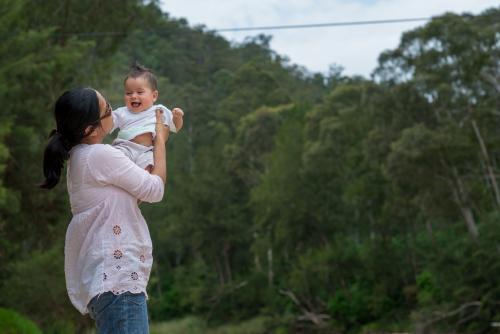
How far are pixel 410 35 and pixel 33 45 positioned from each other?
1869cm

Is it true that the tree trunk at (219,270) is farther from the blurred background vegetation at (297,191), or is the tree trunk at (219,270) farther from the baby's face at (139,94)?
the baby's face at (139,94)

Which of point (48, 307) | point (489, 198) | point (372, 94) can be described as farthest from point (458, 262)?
point (48, 307)

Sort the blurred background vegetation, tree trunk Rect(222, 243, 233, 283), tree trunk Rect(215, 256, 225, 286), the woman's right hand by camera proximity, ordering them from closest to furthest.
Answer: the woman's right hand, the blurred background vegetation, tree trunk Rect(215, 256, 225, 286), tree trunk Rect(222, 243, 233, 283)

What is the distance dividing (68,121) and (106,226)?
0.34m

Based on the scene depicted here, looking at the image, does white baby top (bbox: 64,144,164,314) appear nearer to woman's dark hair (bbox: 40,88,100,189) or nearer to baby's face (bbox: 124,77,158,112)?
woman's dark hair (bbox: 40,88,100,189)

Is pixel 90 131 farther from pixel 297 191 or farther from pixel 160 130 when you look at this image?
pixel 297 191

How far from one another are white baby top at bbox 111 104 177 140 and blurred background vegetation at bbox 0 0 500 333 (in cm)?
1017

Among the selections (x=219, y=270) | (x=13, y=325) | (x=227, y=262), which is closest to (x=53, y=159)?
(x=13, y=325)

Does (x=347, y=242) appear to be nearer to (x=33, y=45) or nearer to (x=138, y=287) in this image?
(x=33, y=45)

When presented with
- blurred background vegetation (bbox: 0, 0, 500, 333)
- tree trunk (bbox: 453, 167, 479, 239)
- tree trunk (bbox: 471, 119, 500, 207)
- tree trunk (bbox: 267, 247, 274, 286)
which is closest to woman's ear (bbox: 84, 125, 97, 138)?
blurred background vegetation (bbox: 0, 0, 500, 333)

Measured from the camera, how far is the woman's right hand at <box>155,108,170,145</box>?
2.77 m

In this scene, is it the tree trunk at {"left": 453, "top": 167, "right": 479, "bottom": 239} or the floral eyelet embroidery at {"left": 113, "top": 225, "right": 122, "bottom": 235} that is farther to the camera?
the tree trunk at {"left": 453, "top": 167, "right": 479, "bottom": 239}

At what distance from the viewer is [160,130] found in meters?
2.81

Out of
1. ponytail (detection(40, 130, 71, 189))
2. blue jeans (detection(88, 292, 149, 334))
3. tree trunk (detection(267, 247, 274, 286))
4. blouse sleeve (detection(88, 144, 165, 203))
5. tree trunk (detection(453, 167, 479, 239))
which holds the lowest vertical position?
tree trunk (detection(267, 247, 274, 286))
